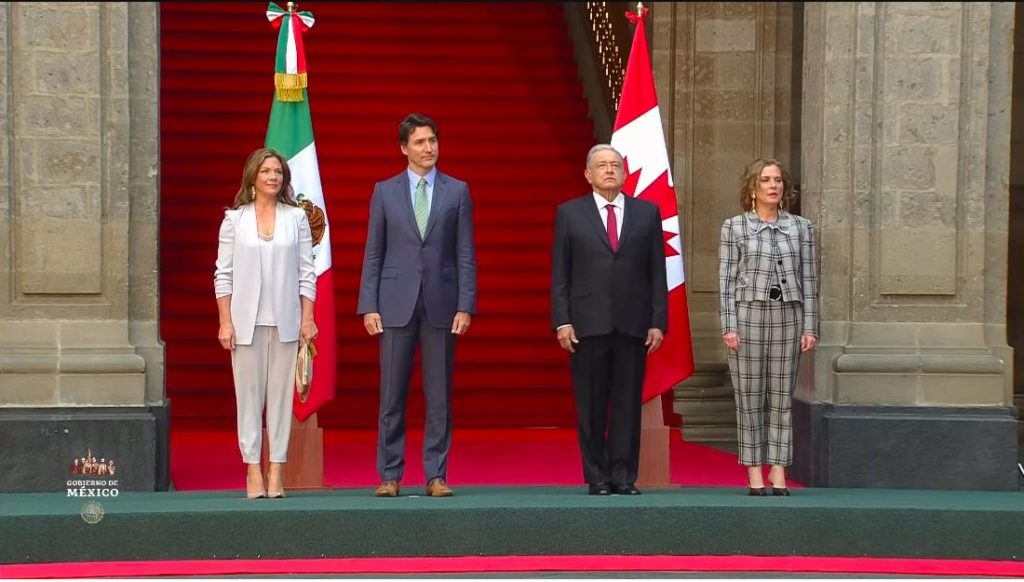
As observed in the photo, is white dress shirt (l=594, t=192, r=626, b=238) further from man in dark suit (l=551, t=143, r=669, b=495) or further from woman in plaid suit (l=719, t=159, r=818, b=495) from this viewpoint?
woman in plaid suit (l=719, t=159, r=818, b=495)

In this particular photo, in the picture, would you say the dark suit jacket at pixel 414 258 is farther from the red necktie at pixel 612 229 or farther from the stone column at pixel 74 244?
the stone column at pixel 74 244

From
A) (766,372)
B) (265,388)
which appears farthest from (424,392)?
(766,372)

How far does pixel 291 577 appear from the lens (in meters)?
7.29

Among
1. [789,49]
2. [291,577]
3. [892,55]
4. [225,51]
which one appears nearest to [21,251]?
[291,577]

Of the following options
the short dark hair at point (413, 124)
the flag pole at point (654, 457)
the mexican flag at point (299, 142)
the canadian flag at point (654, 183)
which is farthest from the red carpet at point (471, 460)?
the short dark hair at point (413, 124)

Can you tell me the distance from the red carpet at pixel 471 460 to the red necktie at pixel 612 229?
1.58 meters

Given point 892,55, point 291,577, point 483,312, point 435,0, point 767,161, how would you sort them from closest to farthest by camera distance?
1. point 291,577
2. point 767,161
3. point 892,55
4. point 483,312
5. point 435,0

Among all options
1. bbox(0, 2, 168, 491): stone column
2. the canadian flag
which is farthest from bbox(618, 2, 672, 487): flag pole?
bbox(0, 2, 168, 491): stone column

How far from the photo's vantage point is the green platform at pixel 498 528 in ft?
24.5

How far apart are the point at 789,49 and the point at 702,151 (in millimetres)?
1001

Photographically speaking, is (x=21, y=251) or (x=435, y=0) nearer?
(x=21, y=251)

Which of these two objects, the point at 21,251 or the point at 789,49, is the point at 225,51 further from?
the point at 21,251

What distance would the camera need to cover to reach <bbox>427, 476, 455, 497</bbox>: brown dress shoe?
8.08m

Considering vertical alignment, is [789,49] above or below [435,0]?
below
